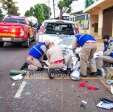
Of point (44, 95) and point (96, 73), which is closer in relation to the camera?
point (44, 95)

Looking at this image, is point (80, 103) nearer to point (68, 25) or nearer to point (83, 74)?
point (83, 74)

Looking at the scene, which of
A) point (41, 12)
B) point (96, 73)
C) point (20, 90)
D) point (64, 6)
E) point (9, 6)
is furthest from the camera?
point (41, 12)

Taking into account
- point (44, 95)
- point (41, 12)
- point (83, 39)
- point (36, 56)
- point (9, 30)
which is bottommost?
point (44, 95)

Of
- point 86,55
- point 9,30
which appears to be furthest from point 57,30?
point 9,30

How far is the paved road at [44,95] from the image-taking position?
792cm

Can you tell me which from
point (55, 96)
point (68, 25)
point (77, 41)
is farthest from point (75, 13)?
point (55, 96)

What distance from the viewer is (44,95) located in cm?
905

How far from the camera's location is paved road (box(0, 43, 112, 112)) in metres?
7.92

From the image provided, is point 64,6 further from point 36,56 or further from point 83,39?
point 83,39

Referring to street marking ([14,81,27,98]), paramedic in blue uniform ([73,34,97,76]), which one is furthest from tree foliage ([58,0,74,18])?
street marking ([14,81,27,98])

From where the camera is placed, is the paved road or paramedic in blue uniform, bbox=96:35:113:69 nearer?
the paved road

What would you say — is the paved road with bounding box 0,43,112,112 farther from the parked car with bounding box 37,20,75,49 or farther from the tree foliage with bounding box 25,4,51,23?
the tree foliage with bounding box 25,4,51,23

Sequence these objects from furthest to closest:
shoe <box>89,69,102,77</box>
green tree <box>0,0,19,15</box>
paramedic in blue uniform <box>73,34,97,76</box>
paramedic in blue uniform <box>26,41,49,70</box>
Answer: green tree <box>0,0,19,15</box> → paramedic in blue uniform <box>26,41,49,70</box> → shoe <box>89,69,102,77</box> → paramedic in blue uniform <box>73,34,97,76</box>

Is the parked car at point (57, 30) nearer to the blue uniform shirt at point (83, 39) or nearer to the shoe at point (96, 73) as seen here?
the blue uniform shirt at point (83, 39)
